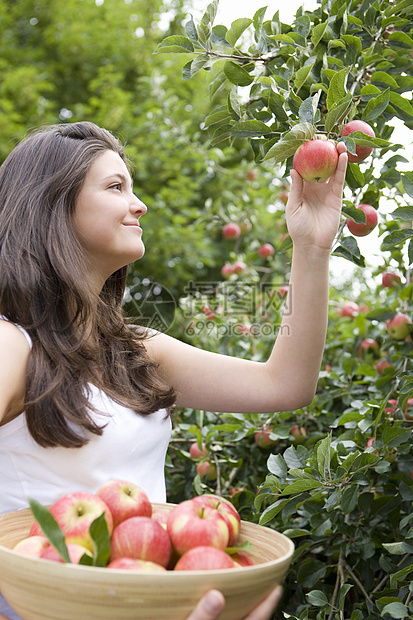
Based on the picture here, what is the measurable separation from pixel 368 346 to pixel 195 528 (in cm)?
145

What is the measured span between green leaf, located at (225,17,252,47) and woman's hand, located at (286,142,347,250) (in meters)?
0.42

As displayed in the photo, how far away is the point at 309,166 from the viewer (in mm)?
1204

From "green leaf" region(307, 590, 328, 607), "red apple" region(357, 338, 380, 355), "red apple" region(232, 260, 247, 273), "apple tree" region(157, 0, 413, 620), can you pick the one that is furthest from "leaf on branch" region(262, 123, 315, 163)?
"red apple" region(232, 260, 247, 273)

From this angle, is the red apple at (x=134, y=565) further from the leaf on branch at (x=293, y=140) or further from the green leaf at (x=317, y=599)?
the leaf on branch at (x=293, y=140)

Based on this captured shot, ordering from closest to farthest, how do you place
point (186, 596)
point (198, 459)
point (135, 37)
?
point (186, 596)
point (198, 459)
point (135, 37)

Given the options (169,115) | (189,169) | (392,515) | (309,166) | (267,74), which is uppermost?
(267,74)

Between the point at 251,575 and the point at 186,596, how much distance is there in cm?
10

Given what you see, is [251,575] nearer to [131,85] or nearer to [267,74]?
[267,74]

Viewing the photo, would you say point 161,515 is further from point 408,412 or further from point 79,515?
point 408,412

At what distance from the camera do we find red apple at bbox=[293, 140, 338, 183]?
1187mm

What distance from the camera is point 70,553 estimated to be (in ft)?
2.83

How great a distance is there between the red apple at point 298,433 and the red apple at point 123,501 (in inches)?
37.3

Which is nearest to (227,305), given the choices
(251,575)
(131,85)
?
(251,575)

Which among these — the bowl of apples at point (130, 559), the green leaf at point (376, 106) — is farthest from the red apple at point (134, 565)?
the green leaf at point (376, 106)
